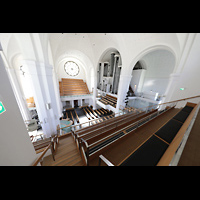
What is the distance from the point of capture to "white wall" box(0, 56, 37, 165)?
1.11 m

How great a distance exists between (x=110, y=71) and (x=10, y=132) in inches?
417

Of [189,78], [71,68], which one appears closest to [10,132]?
[189,78]

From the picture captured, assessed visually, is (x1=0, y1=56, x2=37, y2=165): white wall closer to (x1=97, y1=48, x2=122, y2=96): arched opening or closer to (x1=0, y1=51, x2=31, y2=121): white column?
(x1=0, y1=51, x2=31, y2=121): white column

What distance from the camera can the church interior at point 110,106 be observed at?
4.29ft

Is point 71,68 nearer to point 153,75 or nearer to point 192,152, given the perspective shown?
point 153,75

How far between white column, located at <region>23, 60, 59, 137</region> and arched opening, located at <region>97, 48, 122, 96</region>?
680cm

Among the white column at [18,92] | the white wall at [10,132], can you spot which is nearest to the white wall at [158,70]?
the white wall at [10,132]

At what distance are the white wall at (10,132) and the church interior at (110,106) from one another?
13 mm

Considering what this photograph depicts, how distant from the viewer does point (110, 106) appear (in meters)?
8.90

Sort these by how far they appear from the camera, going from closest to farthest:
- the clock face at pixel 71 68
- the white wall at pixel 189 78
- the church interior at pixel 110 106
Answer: the church interior at pixel 110 106
the white wall at pixel 189 78
the clock face at pixel 71 68

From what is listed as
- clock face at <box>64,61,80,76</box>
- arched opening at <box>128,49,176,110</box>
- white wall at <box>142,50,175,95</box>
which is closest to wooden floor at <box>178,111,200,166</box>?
arched opening at <box>128,49,176,110</box>

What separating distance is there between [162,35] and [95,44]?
19.9 feet

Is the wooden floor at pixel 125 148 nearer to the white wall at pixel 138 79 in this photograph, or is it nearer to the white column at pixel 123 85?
the white column at pixel 123 85
